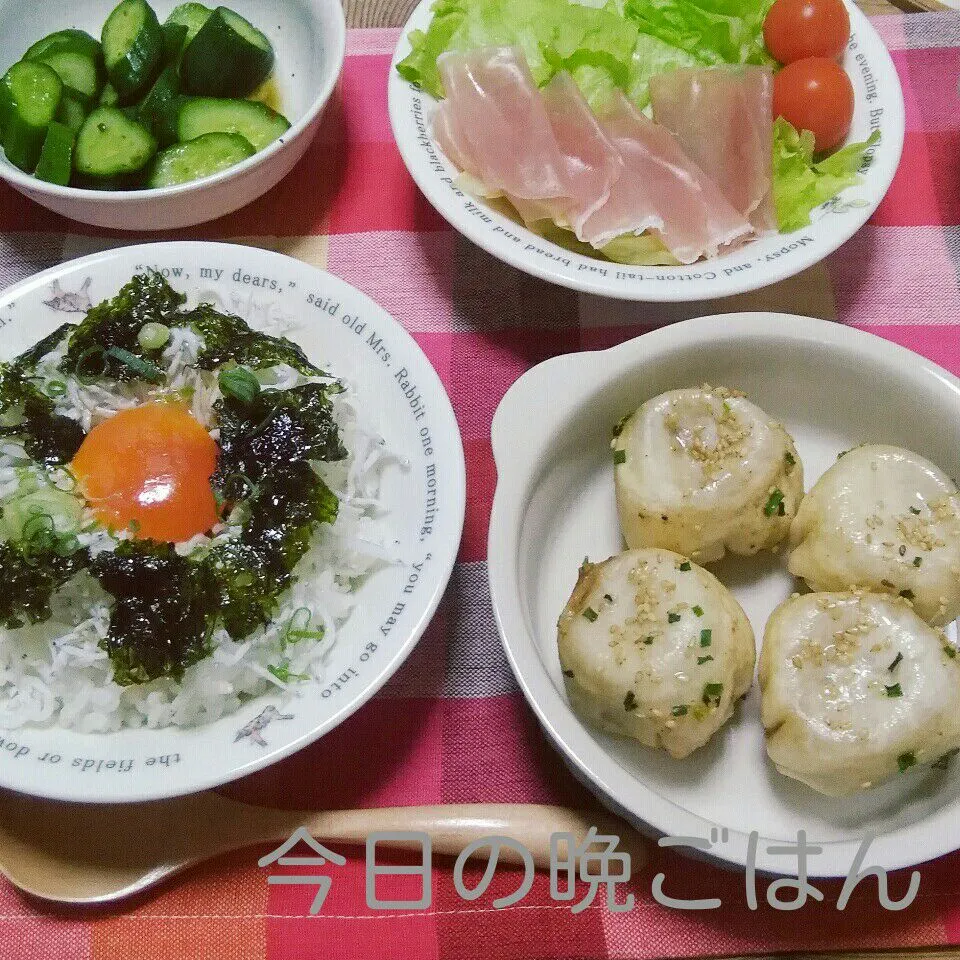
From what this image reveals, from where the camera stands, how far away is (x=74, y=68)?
2.16 meters

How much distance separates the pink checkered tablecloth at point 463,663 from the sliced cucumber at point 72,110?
0.24 meters

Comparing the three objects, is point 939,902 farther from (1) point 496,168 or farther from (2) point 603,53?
(2) point 603,53

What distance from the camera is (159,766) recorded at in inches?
52.3

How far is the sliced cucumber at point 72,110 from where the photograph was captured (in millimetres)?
2082

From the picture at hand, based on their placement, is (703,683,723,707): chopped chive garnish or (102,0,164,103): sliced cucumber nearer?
(703,683,723,707): chopped chive garnish

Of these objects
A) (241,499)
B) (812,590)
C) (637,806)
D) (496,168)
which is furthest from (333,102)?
(637,806)

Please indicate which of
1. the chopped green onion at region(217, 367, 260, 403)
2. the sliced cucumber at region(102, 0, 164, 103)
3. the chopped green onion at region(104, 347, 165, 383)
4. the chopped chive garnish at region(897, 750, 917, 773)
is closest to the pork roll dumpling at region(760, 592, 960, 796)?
the chopped chive garnish at region(897, 750, 917, 773)

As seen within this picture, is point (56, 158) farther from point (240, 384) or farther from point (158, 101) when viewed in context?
point (240, 384)

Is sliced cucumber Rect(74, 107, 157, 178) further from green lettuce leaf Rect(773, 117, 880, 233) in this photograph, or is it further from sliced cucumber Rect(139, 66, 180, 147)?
green lettuce leaf Rect(773, 117, 880, 233)

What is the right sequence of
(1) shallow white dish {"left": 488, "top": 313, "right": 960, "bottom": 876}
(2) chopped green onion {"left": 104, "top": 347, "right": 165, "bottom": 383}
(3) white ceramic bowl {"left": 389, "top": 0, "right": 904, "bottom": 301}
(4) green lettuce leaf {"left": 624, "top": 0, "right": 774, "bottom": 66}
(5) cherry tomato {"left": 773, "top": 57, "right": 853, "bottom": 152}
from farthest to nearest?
1. (4) green lettuce leaf {"left": 624, "top": 0, "right": 774, "bottom": 66}
2. (5) cherry tomato {"left": 773, "top": 57, "right": 853, "bottom": 152}
3. (3) white ceramic bowl {"left": 389, "top": 0, "right": 904, "bottom": 301}
4. (2) chopped green onion {"left": 104, "top": 347, "right": 165, "bottom": 383}
5. (1) shallow white dish {"left": 488, "top": 313, "right": 960, "bottom": 876}

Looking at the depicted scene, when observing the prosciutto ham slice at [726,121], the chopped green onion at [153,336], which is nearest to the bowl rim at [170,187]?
the chopped green onion at [153,336]

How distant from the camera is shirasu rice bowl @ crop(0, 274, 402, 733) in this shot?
4.66 ft

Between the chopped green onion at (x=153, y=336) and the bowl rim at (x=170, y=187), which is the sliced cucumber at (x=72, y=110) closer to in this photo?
the bowl rim at (x=170, y=187)

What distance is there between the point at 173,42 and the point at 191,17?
13 cm
